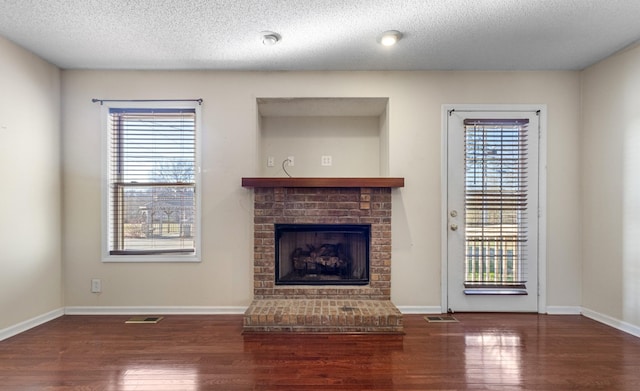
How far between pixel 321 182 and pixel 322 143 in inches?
27.1

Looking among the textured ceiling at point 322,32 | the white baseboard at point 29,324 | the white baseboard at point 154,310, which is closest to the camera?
the textured ceiling at point 322,32

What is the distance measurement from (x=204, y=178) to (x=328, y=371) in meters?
2.03

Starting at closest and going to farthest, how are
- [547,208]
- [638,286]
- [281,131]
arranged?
1. [638,286]
2. [547,208]
3. [281,131]

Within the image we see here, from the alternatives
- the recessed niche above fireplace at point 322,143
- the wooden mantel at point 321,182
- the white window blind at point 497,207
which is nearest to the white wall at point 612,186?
the white window blind at point 497,207

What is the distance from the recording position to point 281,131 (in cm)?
343

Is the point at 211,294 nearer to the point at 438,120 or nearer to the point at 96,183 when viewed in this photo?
the point at 96,183

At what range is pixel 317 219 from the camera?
301 centimetres

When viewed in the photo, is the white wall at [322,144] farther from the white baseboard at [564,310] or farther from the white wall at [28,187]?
the white baseboard at [564,310]

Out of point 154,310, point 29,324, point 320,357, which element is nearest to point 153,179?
point 154,310

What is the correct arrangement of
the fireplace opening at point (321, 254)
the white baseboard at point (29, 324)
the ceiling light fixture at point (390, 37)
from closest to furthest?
the ceiling light fixture at point (390, 37) → the white baseboard at point (29, 324) → the fireplace opening at point (321, 254)

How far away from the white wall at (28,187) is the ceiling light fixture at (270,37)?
206cm

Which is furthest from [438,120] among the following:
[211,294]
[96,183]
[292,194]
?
[96,183]

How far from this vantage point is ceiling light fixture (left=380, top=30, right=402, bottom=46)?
7.71 ft

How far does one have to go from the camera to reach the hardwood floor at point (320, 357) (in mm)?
1860
